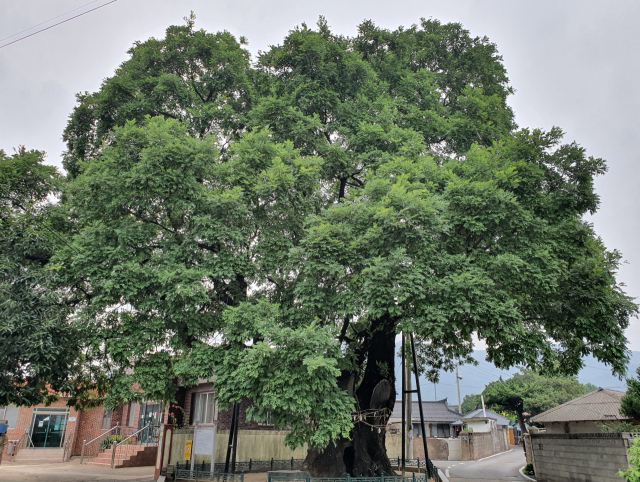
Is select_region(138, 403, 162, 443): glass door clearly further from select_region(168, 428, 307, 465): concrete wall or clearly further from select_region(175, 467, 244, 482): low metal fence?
select_region(175, 467, 244, 482): low metal fence

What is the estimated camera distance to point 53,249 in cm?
1209

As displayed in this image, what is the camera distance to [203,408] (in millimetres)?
19062

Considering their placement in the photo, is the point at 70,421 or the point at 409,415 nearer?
the point at 409,415

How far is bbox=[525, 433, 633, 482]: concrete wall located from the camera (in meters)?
13.9

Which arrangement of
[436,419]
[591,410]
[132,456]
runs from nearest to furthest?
[132,456] < [591,410] < [436,419]

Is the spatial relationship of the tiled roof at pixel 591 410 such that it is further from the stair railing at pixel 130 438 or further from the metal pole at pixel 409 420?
the stair railing at pixel 130 438

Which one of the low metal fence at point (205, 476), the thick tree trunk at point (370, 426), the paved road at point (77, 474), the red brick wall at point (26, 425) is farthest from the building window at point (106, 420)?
the thick tree trunk at point (370, 426)

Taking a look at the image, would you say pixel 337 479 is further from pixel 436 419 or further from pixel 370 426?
pixel 436 419

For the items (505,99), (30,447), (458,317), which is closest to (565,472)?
(458,317)

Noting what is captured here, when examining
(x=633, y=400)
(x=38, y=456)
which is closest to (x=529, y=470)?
(x=633, y=400)

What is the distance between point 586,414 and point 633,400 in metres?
5.99

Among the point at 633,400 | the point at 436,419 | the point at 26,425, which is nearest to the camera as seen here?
the point at 633,400

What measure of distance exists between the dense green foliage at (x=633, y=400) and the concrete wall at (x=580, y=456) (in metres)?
3.46

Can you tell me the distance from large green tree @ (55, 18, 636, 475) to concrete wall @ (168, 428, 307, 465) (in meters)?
3.57
